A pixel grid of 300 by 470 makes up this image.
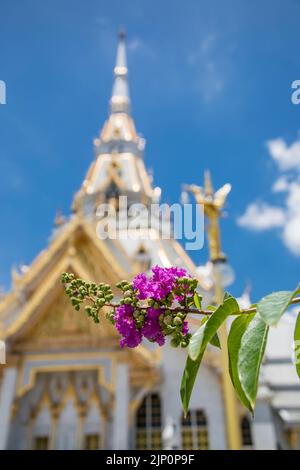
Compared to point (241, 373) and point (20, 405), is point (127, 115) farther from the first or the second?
point (241, 373)

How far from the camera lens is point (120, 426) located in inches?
307

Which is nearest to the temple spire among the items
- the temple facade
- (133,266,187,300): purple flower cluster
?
the temple facade

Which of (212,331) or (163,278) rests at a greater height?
(163,278)

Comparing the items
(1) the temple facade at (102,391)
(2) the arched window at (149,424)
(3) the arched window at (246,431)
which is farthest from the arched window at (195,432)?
(3) the arched window at (246,431)

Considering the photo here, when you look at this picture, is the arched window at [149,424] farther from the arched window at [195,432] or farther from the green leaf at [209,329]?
the green leaf at [209,329]

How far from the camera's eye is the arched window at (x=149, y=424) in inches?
342

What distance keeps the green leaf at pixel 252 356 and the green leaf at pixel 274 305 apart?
6 centimetres

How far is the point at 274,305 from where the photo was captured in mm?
1002

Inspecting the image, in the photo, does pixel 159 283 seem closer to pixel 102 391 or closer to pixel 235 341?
pixel 235 341

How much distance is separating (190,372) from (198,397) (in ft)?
28.2

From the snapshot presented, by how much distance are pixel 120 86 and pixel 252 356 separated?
86.8 feet

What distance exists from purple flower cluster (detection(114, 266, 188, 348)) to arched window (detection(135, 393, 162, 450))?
321 inches

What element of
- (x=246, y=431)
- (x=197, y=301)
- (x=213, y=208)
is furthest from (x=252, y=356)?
(x=246, y=431)
